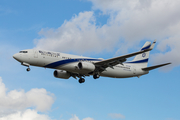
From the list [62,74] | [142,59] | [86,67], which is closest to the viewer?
[86,67]

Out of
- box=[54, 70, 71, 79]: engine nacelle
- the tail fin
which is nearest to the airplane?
box=[54, 70, 71, 79]: engine nacelle

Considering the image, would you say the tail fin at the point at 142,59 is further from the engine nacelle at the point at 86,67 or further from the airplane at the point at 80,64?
the engine nacelle at the point at 86,67

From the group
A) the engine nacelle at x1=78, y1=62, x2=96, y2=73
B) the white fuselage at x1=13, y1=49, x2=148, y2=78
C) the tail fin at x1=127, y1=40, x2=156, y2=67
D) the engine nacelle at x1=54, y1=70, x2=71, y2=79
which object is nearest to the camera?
the white fuselage at x1=13, y1=49, x2=148, y2=78

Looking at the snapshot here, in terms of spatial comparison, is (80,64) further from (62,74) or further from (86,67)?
(62,74)

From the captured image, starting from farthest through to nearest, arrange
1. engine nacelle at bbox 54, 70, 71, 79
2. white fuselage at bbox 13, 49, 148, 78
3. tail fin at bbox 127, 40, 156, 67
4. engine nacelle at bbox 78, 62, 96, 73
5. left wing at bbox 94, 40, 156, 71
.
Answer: tail fin at bbox 127, 40, 156, 67 < engine nacelle at bbox 54, 70, 71, 79 < engine nacelle at bbox 78, 62, 96, 73 < left wing at bbox 94, 40, 156, 71 < white fuselage at bbox 13, 49, 148, 78

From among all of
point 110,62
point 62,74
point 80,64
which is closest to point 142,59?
point 110,62

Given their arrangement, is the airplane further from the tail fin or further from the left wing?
the tail fin

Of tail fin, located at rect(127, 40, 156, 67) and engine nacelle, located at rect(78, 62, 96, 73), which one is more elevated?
tail fin, located at rect(127, 40, 156, 67)

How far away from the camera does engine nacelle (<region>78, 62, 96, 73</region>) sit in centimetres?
Answer: 3984

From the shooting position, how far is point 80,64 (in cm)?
4012

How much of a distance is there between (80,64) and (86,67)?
45.3 inches

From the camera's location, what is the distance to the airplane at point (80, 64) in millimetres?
37875

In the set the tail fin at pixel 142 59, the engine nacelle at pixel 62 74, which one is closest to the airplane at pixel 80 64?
the engine nacelle at pixel 62 74

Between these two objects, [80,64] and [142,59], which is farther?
[142,59]
